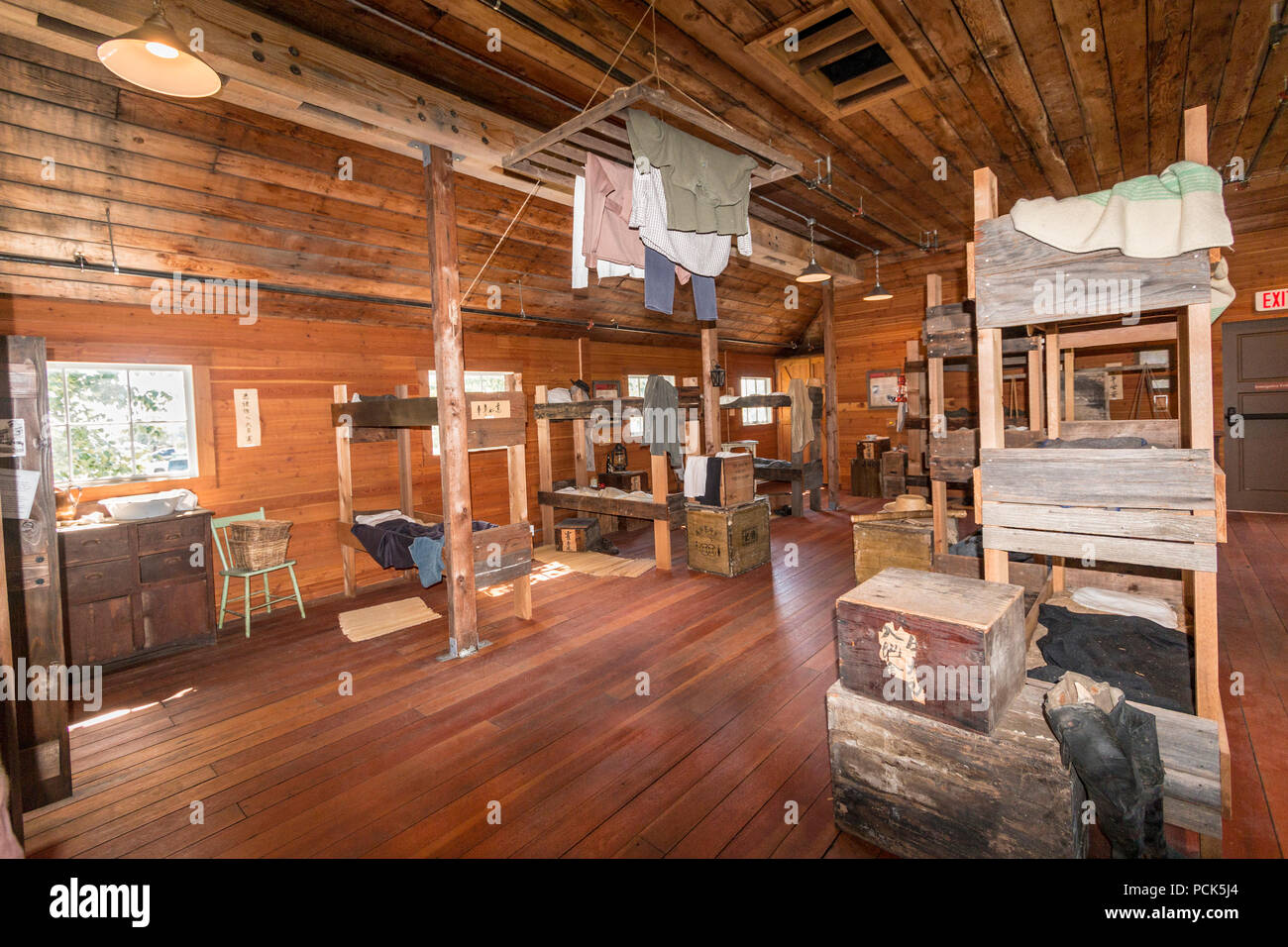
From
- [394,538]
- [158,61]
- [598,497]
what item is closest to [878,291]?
[598,497]

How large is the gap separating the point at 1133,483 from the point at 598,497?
5.48m

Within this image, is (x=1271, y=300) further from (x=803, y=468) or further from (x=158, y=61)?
(x=158, y=61)

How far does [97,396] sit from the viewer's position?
4.88 metres

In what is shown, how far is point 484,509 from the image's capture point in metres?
7.87

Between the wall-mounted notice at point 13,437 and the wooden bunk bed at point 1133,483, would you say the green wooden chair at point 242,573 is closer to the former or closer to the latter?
the wall-mounted notice at point 13,437

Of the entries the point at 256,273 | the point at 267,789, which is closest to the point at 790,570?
the point at 267,789

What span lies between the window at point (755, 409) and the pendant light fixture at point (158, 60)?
1116 centimetres

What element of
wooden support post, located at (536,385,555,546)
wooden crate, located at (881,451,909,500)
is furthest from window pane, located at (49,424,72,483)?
wooden crate, located at (881,451,909,500)

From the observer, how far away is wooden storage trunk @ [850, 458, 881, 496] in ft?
35.9

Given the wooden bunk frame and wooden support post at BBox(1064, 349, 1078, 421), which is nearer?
the wooden bunk frame

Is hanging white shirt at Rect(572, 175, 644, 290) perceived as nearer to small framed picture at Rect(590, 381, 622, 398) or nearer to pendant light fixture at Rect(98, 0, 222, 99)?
pendant light fixture at Rect(98, 0, 222, 99)

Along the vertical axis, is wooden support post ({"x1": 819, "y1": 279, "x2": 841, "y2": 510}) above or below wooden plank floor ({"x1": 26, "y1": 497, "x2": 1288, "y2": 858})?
above

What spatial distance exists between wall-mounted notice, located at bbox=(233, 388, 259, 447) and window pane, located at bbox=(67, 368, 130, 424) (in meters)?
0.80
